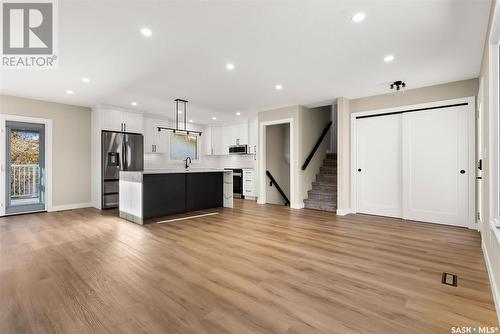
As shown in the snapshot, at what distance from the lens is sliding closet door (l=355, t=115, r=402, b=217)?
475 cm

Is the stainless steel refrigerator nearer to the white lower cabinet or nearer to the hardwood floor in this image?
the hardwood floor

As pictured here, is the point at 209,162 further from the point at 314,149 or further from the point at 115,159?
the point at 314,149

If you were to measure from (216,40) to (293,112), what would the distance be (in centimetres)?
344

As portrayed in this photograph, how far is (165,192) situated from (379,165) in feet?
14.4

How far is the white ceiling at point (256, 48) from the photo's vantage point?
2244 millimetres

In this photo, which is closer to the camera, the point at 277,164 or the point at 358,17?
the point at 358,17

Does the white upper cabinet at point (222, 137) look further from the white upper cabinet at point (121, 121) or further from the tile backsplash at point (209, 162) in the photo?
the white upper cabinet at point (121, 121)

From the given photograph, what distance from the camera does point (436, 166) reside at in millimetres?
4289

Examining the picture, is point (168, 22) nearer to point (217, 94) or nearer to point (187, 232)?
point (217, 94)

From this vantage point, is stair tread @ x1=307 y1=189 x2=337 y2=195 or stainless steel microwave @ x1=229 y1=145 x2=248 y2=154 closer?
stair tread @ x1=307 y1=189 x2=337 y2=195

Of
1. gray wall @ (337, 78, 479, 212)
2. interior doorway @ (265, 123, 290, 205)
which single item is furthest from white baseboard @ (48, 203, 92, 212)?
gray wall @ (337, 78, 479, 212)

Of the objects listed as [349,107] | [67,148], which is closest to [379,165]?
[349,107]

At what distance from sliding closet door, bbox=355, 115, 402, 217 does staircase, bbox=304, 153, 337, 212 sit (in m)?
0.62

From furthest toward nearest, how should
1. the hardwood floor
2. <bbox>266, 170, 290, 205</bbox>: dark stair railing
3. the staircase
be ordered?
<bbox>266, 170, 290, 205</bbox>: dark stair railing, the staircase, the hardwood floor
